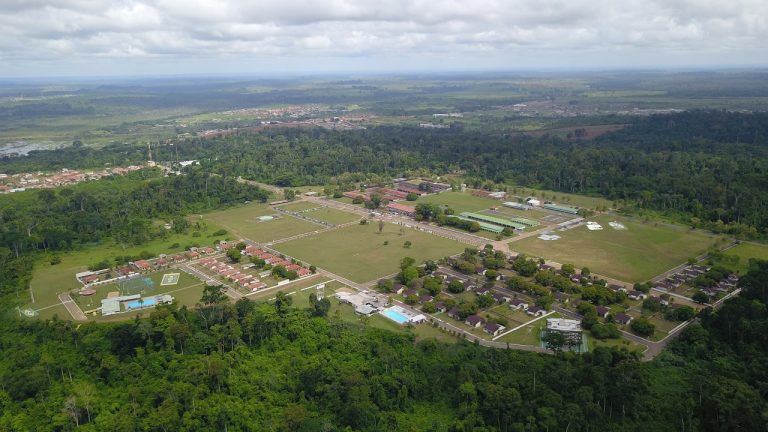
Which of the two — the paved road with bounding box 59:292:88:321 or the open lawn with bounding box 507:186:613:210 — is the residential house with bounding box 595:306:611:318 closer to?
the open lawn with bounding box 507:186:613:210

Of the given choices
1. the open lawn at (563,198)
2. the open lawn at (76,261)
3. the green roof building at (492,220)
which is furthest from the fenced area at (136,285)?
the open lawn at (563,198)

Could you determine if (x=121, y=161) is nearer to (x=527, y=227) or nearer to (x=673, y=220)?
(x=527, y=227)

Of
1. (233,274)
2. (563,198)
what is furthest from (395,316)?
(563,198)

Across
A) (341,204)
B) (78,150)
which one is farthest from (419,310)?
(78,150)

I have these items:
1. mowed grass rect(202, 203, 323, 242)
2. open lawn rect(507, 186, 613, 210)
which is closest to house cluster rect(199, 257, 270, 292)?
mowed grass rect(202, 203, 323, 242)

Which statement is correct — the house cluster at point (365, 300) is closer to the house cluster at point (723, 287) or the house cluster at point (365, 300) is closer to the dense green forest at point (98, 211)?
the house cluster at point (723, 287)
